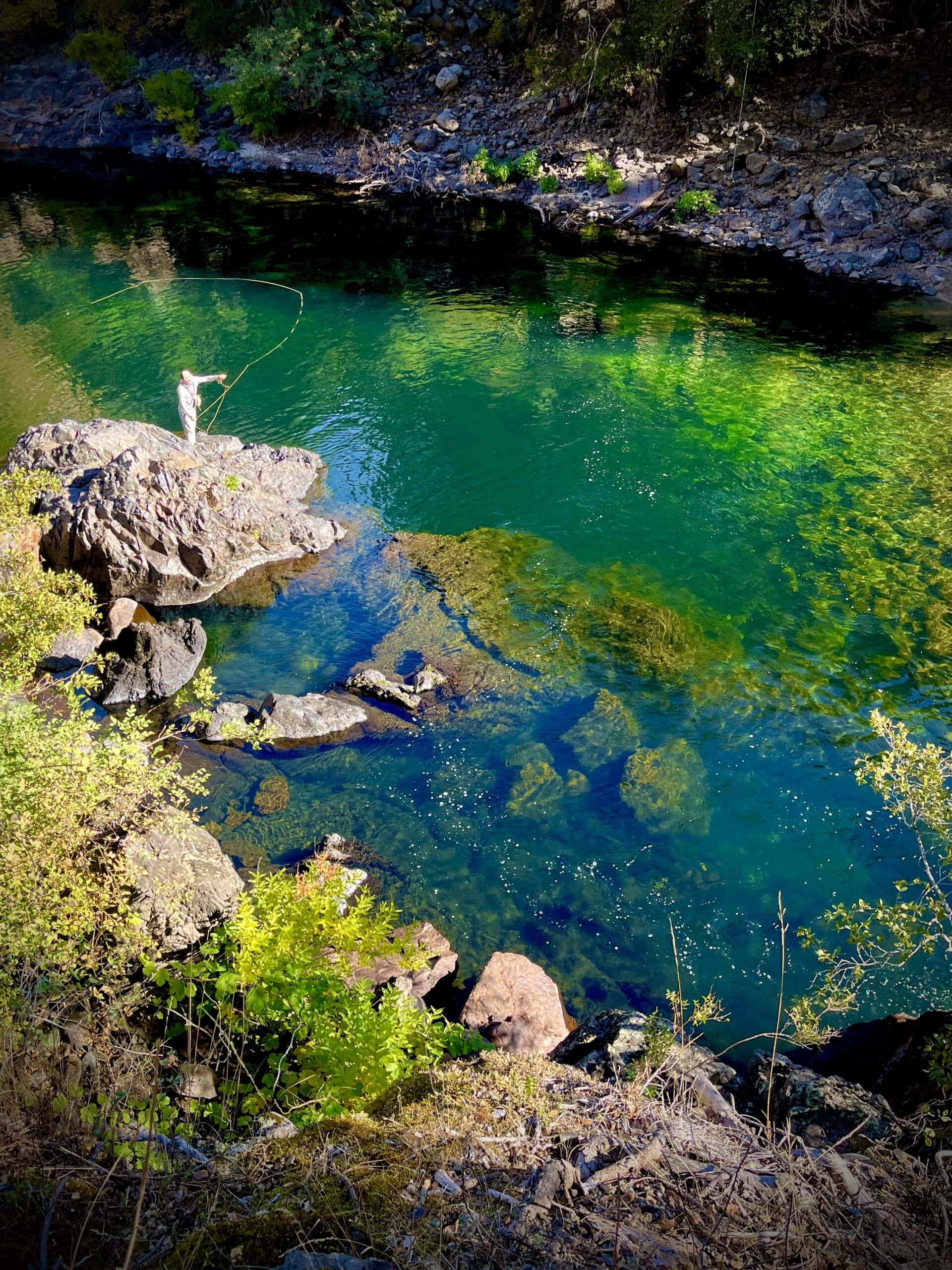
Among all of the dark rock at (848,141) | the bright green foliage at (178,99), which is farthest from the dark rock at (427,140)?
the dark rock at (848,141)

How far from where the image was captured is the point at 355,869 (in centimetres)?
924

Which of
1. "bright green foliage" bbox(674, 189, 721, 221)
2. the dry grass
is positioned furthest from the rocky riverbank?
the dry grass

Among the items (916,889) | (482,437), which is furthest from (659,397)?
(916,889)

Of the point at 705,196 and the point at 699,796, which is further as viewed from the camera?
the point at 705,196

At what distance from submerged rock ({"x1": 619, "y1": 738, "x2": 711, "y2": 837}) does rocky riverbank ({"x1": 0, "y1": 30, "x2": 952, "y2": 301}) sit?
2037 centimetres

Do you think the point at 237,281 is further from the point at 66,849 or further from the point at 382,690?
the point at 66,849

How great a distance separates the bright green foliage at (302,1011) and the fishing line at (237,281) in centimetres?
1537

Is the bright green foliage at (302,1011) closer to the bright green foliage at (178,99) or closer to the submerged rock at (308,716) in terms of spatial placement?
the submerged rock at (308,716)

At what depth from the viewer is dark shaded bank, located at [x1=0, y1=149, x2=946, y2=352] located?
23625 mm

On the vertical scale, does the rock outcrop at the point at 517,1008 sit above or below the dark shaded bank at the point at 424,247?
below

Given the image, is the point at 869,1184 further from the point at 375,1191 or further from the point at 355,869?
the point at 355,869

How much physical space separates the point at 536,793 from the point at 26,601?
6.16 metres

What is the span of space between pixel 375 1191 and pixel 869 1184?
103 inches

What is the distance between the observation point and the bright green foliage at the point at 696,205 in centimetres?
2891
